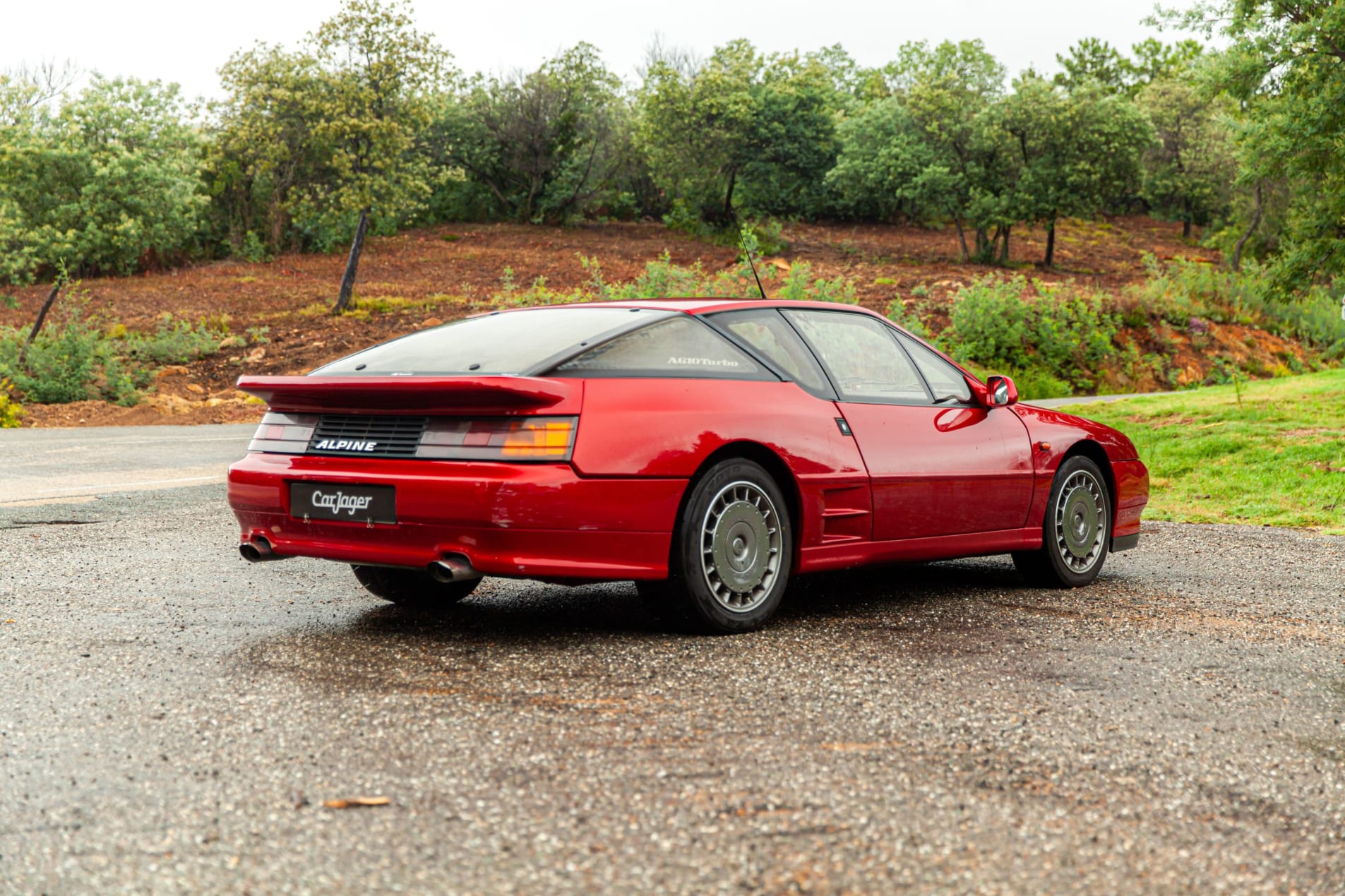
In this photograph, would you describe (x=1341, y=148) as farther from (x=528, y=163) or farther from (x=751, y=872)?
(x=528, y=163)

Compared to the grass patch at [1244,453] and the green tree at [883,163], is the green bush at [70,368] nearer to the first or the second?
the grass patch at [1244,453]

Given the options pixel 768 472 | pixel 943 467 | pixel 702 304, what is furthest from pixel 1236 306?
pixel 768 472

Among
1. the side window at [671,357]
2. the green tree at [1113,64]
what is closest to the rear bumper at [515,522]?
the side window at [671,357]

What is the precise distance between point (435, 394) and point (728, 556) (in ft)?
4.19

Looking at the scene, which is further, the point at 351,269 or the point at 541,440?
the point at 351,269

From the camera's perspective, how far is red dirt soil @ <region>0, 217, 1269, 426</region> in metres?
24.7

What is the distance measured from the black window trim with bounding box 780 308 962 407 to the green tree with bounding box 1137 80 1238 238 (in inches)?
2149

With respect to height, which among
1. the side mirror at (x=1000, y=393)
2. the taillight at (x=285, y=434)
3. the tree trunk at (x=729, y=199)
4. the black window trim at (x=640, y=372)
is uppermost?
the tree trunk at (x=729, y=199)

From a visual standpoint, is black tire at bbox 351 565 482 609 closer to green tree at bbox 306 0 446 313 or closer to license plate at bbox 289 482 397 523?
license plate at bbox 289 482 397 523

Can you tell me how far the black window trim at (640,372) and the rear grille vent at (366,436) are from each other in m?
0.51

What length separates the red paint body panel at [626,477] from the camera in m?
4.64

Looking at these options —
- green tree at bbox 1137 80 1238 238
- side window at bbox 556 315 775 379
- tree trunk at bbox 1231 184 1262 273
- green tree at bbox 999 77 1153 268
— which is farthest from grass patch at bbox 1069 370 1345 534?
green tree at bbox 1137 80 1238 238

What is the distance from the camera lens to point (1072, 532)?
6.74 metres

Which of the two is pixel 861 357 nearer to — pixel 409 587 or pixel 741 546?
pixel 741 546
